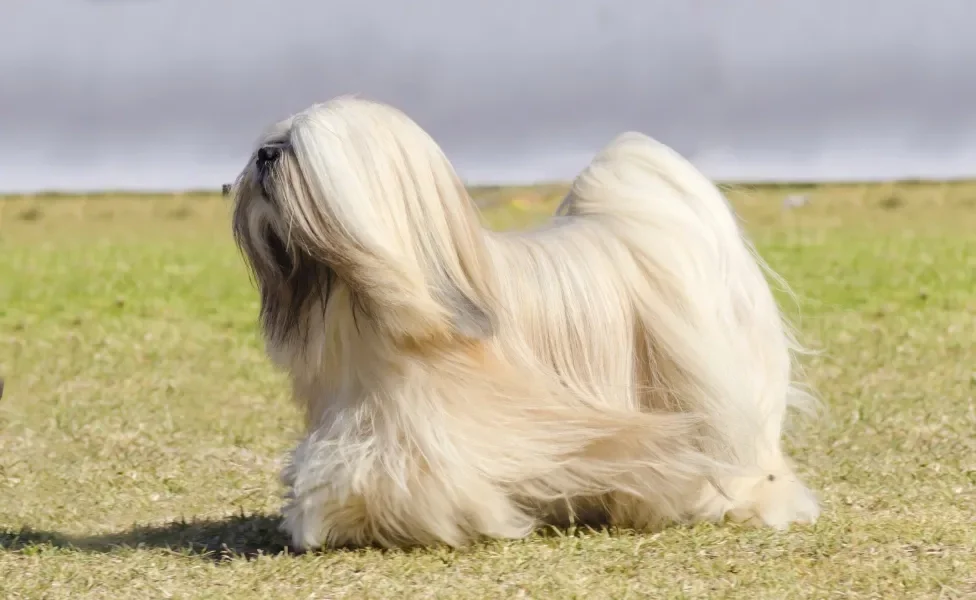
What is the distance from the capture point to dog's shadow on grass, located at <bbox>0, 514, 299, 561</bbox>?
15.3 ft

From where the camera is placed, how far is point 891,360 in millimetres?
8969

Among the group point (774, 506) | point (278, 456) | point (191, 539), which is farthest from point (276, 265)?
point (278, 456)

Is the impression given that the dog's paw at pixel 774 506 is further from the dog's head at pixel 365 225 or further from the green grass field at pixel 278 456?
the dog's head at pixel 365 225

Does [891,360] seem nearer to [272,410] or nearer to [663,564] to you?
[272,410]

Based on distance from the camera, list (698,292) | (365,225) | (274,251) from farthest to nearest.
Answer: (698,292)
(274,251)
(365,225)

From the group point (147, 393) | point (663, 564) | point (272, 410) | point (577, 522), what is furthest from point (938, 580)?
point (147, 393)

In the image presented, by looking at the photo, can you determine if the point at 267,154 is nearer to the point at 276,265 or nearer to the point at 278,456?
the point at 276,265

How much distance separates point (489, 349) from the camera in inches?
172

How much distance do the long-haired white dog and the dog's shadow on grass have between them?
0.82ft

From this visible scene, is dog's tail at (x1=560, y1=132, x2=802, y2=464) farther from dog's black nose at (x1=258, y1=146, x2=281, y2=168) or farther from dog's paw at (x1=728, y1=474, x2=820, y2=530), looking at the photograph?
A: dog's black nose at (x1=258, y1=146, x2=281, y2=168)

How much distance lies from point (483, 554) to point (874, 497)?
184 cm

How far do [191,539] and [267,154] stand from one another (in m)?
1.51

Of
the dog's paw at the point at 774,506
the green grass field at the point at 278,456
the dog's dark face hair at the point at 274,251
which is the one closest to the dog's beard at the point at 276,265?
the dog's dark face hair at the point at 274,251

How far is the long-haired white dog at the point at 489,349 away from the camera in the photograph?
4.12m
